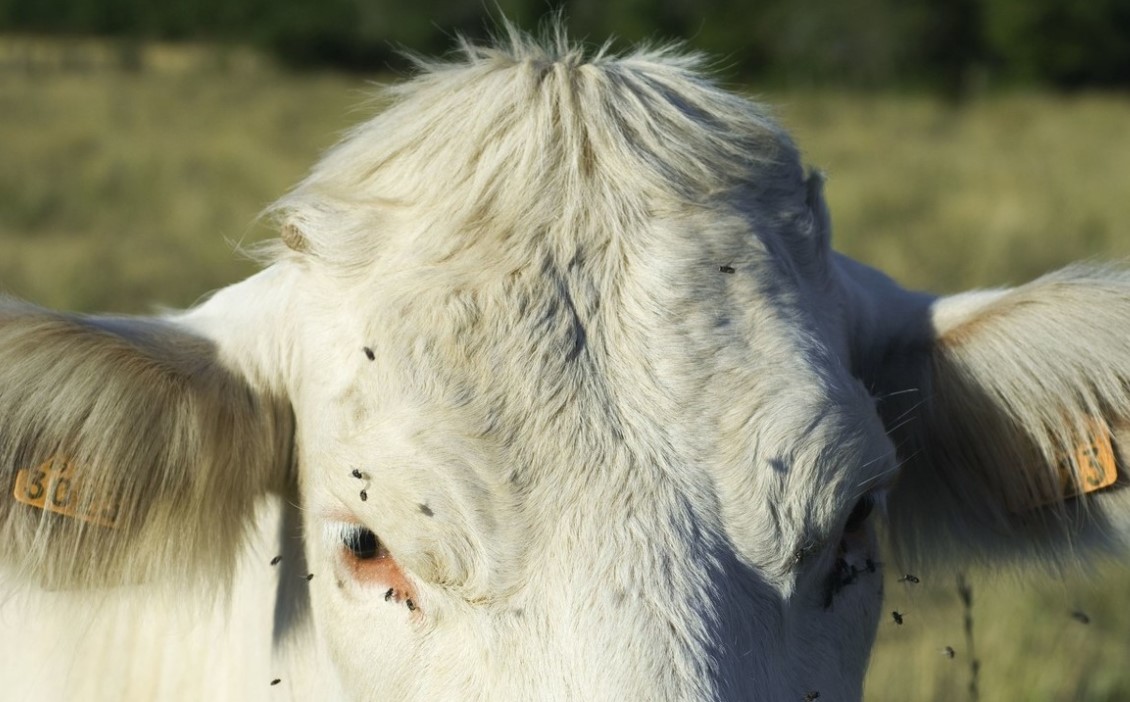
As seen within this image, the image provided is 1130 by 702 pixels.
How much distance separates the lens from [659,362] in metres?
2.29

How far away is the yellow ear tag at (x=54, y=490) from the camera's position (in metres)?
2.53

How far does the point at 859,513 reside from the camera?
2.48 meters

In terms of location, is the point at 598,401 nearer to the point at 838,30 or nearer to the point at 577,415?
the point at 577,415

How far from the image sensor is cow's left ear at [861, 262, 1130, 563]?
9.12ft

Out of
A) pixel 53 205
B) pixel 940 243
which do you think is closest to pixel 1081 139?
pixel 940 243

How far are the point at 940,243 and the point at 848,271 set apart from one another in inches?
424

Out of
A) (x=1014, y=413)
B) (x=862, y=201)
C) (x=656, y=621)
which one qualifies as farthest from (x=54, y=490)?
(x=862, y=201)

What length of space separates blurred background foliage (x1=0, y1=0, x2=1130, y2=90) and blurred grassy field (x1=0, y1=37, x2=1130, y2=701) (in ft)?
23.6

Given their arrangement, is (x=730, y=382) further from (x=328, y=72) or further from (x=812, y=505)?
(x=328, y=72)

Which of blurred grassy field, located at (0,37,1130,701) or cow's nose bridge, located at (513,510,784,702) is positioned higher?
cow's nose bridge, located at (513,510,784,702)

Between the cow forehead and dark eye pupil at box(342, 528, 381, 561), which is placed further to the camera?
dark eye pupil at box(342, 528, 381, 561)

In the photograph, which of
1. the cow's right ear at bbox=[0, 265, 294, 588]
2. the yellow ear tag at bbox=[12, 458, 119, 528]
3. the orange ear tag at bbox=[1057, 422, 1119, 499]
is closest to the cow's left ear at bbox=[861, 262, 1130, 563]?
the orange ear tag at bbox=[1057, 422, 1119, 499]

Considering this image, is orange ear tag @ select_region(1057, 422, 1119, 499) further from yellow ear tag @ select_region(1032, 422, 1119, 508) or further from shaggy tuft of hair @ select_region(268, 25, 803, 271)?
shaggy tuft of hair @ select_region(268, 25, 803, 271)

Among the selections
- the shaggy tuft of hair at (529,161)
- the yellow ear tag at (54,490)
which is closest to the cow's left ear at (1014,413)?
the shaggy tuft of hair at (529,161)
